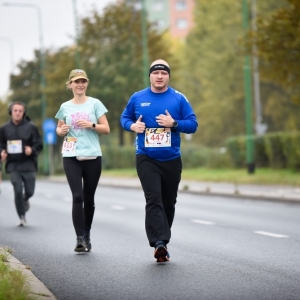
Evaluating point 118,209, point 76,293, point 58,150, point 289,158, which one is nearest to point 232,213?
point 118,209

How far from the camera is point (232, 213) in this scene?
1825cm

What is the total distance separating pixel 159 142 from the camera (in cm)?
981

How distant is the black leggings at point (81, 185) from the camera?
1078 cm

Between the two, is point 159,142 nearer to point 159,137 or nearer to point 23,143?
point 159,137

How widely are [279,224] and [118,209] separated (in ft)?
19.4

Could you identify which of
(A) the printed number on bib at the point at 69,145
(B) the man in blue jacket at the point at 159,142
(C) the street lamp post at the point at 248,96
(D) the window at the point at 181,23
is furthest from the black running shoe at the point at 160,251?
(D) the window at the point at 181,23

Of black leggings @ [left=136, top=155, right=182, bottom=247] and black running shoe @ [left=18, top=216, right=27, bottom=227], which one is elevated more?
black leggings @ [left=136, top=155, right=182, bottom=247]

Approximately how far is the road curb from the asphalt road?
133mm

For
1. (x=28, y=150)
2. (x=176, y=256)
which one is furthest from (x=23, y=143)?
(x=176, y=256)

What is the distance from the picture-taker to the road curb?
7.30 m

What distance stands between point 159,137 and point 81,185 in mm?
1361

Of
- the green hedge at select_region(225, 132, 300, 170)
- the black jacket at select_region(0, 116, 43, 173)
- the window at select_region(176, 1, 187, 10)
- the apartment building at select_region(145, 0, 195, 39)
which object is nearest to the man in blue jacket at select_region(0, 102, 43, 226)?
the black jacket at select_region(0, 116, 43, 173)

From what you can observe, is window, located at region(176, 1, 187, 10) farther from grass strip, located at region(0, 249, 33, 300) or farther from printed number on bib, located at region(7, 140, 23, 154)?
grass strip, located at region(0, 249, 33, 300)

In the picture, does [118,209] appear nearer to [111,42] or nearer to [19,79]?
[111,42]
